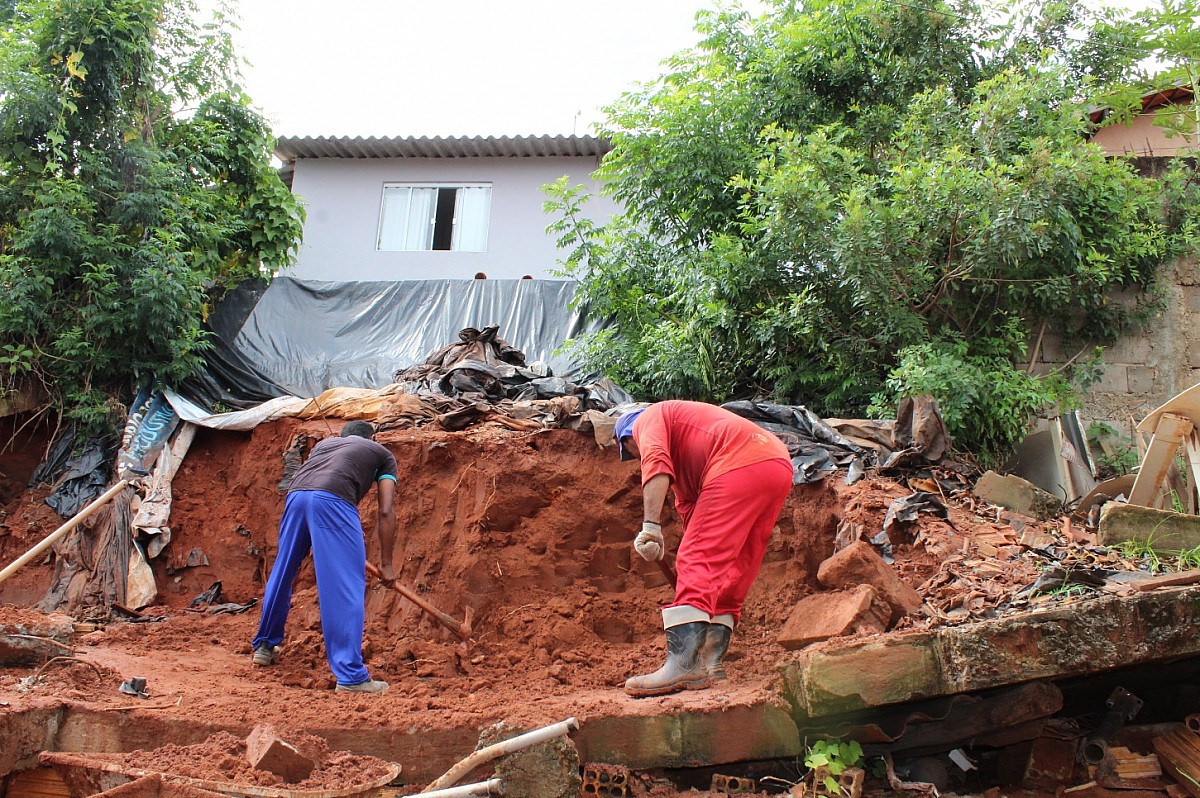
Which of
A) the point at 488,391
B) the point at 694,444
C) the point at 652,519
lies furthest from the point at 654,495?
the point at 488,391

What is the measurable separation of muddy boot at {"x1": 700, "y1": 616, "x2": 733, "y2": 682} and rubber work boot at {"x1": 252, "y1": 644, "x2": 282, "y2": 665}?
2660 mm

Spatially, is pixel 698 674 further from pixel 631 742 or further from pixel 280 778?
pixel 280 778

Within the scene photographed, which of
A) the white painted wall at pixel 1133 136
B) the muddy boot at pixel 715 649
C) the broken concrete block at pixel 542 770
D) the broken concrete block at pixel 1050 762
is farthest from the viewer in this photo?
the white painted wall at pixel 1133 136

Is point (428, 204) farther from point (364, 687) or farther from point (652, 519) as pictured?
point (652, 519)

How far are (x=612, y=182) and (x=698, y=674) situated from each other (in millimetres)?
5822

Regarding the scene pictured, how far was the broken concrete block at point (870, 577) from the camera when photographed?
4129 millimetres

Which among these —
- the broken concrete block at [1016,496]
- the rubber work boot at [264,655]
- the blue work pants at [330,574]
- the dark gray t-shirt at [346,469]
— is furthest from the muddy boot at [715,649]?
the rubber work boot at [264,655]

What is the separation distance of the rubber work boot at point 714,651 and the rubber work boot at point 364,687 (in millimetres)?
1715

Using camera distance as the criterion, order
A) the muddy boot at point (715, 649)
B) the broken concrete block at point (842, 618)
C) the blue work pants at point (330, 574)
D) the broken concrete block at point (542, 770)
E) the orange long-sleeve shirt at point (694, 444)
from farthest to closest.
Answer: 1. the blue work pants at point (330, 574)
2. the orange long-sleeve shirt at point (694, 444)
3. the muddy boot at point (715, 649)
4. the broken concrete block at point (842, 618)
5. the broken concrete block at point (542, 770)

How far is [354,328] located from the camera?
9211mm

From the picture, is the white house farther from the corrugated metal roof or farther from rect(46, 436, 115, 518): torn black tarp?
rect(46, 436, 115, 518): torn black tarp

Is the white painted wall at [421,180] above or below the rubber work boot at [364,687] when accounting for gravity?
above

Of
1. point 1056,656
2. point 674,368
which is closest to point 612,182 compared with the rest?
point 674,368

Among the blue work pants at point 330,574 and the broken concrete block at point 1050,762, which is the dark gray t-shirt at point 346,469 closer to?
the blue work pants at point 330,574
